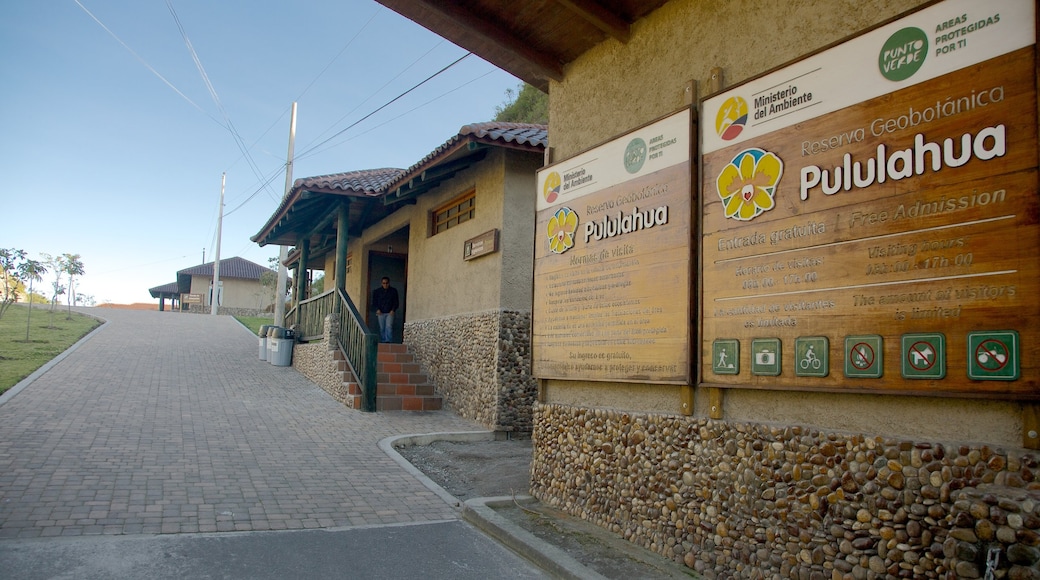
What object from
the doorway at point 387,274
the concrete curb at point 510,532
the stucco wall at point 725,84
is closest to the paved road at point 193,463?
the concrete curb at point 510,532

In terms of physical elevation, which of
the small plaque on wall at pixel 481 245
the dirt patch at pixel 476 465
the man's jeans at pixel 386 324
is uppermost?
the small plaque on wall at pixel 481 245

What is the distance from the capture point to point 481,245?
11070mm

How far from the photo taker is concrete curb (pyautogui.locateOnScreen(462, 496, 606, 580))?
461cm

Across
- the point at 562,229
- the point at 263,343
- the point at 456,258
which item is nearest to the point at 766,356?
the point at 562,229

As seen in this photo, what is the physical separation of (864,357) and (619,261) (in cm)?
230

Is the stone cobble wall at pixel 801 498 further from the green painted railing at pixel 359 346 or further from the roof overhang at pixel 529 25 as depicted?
the green painted railing at pixel 359 346

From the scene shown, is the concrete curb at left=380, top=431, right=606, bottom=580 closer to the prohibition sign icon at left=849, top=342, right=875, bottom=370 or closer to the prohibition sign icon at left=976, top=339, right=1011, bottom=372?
the prohibition sign icon at left=849, top=342, right=875, bottom=370

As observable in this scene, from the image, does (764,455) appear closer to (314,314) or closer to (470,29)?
(470,29)

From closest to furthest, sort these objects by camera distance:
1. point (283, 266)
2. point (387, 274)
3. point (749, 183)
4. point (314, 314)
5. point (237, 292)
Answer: point (749, 183), point (314, 314), point (387, 274), point (283, 266), point (237, 292)

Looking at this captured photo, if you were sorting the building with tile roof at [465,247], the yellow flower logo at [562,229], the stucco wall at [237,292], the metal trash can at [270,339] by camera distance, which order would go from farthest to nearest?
the stucco wall at [237,292]
the metal trash can at [270,339]
the building with tile roof at [465,247]
the yellow flower logo at [562,229]

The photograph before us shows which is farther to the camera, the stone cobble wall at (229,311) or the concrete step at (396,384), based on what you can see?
the stone cobble wall at (229,311)

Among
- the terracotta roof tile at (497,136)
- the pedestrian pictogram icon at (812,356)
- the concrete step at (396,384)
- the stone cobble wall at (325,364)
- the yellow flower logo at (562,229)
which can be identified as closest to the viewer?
the pedestrian pictogram icon at (812,356)

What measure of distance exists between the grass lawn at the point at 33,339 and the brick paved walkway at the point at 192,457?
59cm

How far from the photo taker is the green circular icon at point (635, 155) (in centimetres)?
550
